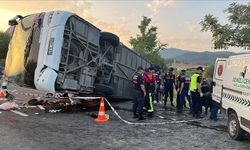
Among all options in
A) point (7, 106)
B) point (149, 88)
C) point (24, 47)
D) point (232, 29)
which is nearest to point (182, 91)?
point (149, 88)

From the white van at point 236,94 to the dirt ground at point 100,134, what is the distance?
42 cm

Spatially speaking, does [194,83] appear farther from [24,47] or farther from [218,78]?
[24,47]

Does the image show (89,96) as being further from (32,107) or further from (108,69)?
(32,107)

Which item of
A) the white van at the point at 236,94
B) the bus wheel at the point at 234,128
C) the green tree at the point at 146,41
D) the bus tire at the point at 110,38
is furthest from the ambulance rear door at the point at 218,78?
the green tree at the point at 146,41

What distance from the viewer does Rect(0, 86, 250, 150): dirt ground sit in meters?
6.50

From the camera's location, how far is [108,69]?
10.7 m

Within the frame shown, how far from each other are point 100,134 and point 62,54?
2.56 meters

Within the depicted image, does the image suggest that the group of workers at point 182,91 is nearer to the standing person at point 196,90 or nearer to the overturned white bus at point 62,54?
the standing person at point 196,90

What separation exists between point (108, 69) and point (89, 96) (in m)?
1.08

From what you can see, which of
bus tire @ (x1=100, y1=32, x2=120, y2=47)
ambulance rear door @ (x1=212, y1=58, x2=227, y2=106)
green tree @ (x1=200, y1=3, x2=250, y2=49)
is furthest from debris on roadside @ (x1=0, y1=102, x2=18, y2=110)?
green tree @ (x1=200, y1=3, x2=250, y2=49)

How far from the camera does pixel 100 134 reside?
7.54 m

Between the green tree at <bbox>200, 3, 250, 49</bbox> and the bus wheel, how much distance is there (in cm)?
2272

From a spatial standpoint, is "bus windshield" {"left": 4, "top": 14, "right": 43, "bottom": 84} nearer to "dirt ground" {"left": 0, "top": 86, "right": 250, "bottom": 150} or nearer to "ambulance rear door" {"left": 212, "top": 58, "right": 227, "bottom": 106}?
"dirt ground" {"left": 0, "top": 86, "right": 250, "bottom": 150}

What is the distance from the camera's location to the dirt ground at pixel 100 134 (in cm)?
650
